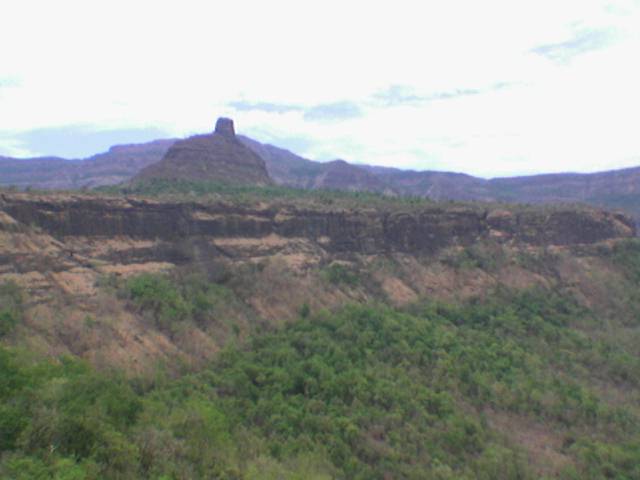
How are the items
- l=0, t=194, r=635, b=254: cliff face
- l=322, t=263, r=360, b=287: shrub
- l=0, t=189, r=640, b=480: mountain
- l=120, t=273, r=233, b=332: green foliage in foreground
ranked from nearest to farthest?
l=0, t=189, r=640, b=480: mountain < l=120, t=273, r=233, b=332: green foliage in foreground < l=0, t=194, r=635, b=254: cliff face < l=322, t=263, r=360, b=287: shrub

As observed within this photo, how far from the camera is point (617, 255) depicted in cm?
5138

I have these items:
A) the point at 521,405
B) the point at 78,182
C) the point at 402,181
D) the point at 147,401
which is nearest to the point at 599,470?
the point at 521,405

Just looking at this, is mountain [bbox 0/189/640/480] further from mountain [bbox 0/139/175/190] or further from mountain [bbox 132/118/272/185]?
mountain [bbox 0/139/175/190]

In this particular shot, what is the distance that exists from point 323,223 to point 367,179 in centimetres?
7199

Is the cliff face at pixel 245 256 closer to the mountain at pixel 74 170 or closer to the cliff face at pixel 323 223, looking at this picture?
the cliff face at pixel 323 223

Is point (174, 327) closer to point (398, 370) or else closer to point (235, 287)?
point (235, 287)

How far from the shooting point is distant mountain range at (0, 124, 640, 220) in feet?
325

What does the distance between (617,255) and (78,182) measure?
264 ft

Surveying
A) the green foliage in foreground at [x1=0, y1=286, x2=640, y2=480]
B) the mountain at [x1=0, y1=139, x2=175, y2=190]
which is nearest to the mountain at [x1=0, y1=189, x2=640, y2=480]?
the green foliage in foreground at [x1=0, y1=286, x2=640, y2=480]

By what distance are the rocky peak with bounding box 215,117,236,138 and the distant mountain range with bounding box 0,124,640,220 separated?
24.9 m

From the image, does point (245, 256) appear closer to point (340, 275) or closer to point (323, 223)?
point (340, 275)

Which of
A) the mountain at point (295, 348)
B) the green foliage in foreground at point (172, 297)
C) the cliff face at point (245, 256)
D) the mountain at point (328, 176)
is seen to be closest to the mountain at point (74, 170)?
the mountain at point (328, 176)

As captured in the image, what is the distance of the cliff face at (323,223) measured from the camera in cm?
2995

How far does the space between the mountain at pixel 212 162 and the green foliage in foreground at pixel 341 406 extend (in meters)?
34.3
